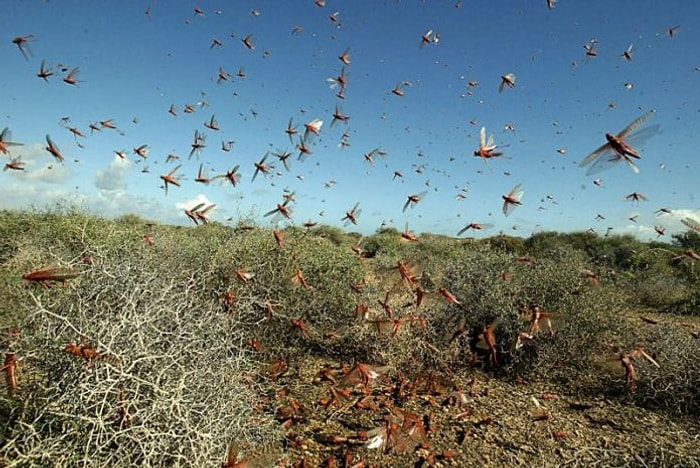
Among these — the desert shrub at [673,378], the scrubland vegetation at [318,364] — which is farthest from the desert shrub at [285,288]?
the desert shrub at [673,378]

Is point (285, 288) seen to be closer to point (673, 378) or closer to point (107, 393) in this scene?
point (107, 393)

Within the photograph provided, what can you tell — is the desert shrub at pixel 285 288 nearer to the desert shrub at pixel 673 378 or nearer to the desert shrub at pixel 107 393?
the desert shrub at pixel 107 393

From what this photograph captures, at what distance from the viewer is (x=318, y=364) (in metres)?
6.61

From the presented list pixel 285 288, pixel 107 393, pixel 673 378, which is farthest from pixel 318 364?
pixel 673 378

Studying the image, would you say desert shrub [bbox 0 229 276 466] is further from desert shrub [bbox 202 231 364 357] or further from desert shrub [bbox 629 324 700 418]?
desert shrub [bbox 629 324 700 418]

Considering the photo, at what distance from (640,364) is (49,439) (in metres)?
6.86

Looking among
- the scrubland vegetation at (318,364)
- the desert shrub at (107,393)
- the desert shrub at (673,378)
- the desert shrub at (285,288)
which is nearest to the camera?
the desert shrub at (107,393)

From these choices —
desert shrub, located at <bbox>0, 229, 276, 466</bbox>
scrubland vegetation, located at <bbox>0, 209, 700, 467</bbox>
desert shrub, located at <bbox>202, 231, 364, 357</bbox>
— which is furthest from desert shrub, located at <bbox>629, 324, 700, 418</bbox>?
desert shrub, located at <bbox>0, 229, 276, 466</bbox>

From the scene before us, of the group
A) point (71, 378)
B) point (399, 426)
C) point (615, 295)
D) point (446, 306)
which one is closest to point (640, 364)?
point (615, 295)

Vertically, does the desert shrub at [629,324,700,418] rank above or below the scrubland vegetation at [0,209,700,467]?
above

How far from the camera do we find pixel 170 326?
10.9 feet

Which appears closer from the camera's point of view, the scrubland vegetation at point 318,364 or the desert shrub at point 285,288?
the scrubland vegetation at point 318,364

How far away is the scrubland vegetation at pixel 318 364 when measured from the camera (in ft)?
8.84

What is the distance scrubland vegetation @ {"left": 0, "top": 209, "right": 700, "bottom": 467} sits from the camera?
2.69 metres
